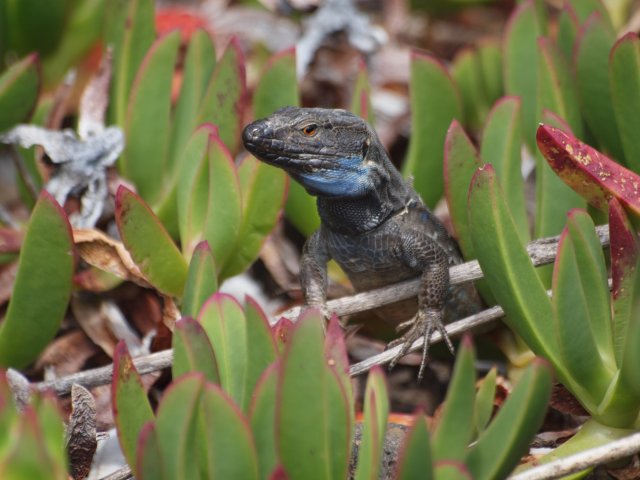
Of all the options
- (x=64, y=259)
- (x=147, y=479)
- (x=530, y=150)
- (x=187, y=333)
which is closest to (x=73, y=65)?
(x=64, y=259)

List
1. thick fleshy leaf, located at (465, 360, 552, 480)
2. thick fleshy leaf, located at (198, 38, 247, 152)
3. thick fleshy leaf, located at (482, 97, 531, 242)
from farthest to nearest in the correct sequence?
thick fleshy leaf, located at (198, 38, 247, 152), thick fleshy leaf, located at (482, 97, 531, 242), thick fleshy leaf, located at (465, 360, 552, 480)

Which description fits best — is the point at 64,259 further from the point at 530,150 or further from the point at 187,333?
the point at 530,150

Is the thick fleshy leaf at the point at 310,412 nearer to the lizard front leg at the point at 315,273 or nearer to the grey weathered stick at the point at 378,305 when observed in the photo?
the grey weathered stick at the point at 378,305

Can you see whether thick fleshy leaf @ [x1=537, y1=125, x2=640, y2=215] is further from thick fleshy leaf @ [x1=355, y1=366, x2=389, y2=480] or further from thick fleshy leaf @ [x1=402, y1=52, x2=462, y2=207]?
thick fleshy leaf @ [x1=355, y1=366, x2=389, y2=480]

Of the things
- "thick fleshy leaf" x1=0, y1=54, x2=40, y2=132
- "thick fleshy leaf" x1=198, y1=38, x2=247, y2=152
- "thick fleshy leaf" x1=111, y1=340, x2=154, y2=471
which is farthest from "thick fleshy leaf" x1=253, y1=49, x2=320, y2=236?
"thick fleshy leaf" x1=111, y1=340, x2=154, y2=471

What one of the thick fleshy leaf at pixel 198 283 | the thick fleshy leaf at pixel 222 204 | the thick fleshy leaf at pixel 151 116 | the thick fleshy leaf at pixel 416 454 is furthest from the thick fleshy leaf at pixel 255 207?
the thick fleshy leaf at pixel 416 454

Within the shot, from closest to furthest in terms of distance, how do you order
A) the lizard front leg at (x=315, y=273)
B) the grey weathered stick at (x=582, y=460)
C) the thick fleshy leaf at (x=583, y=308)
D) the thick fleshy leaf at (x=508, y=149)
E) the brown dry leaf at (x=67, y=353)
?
the grey weathered stick at (x=582, y=460) < the thick fleshy leaf at (x=583, y=308) < the thick fleshy leaf at (x=508, y=149) < the lizard front leg at (x=315, y=273) < the brown dry leaf at (x=67, y=353)

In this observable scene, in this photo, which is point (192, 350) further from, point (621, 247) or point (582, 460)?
point (621, 247)
